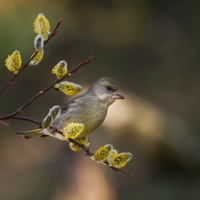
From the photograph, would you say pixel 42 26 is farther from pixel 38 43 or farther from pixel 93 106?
pixel 93 106

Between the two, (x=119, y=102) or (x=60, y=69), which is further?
(x=119, y=102)

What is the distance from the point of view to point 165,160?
1029 cm

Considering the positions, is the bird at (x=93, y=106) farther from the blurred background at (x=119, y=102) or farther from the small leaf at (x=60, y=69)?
the blurred background at (x=119, y=102)

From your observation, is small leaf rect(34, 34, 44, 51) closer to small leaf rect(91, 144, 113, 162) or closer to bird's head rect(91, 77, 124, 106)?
small leaf rect(91, 144, 113, 162)

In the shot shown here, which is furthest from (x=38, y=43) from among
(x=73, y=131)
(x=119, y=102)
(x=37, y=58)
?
(x=119, y=102)

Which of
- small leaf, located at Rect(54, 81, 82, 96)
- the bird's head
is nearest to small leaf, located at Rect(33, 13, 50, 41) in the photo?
small leaf, located at Rect(54, 81, 82, 96)

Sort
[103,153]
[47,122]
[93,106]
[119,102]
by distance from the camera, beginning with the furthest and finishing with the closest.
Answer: [119,102]
[93,106]
[103,153]
[47,122]

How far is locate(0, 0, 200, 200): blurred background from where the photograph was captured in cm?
955

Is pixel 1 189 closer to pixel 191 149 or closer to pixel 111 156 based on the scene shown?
pixel 191 149

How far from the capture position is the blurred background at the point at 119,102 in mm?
9555

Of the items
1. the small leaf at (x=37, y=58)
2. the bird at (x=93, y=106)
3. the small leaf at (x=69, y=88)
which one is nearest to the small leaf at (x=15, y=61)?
the small leaf at (x=37, y=58)

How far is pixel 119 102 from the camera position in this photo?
10.1 meters

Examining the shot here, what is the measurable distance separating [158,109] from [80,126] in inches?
343

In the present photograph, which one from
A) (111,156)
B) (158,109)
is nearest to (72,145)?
(111,156)
